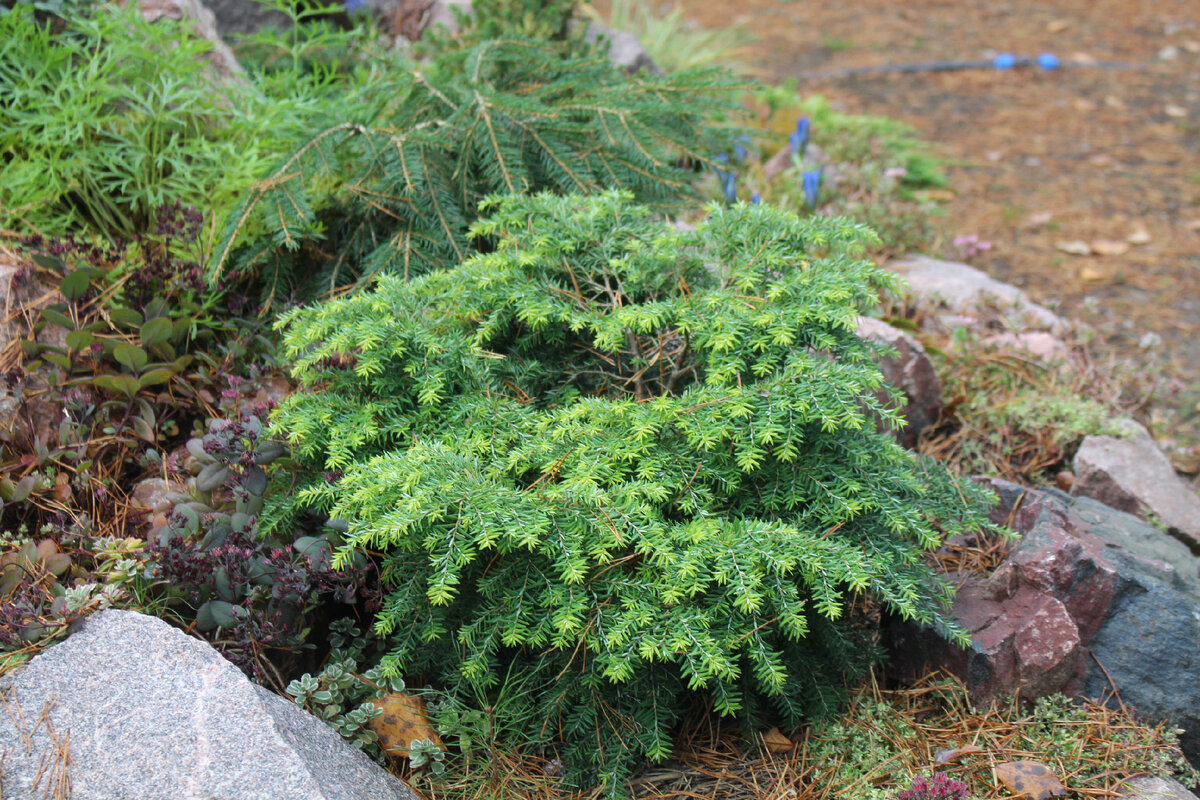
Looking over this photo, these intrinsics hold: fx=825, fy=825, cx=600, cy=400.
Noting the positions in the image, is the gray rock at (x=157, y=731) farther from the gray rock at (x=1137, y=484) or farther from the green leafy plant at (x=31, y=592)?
the gray rock at (x=1137, y=484)

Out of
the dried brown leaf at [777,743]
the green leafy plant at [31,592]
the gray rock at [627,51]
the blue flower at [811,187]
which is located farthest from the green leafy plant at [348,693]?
the gray rock at [627,51]

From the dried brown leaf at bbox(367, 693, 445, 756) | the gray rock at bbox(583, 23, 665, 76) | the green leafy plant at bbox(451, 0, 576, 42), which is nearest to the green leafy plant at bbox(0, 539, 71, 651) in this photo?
the dried brown leaf at bbox(367, 693, 445, 756)

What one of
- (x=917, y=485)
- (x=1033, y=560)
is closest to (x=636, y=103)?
(x=917, y=485)

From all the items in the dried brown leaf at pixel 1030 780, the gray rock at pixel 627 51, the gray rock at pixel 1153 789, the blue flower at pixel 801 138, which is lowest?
the gray rock at pixel 1153 789

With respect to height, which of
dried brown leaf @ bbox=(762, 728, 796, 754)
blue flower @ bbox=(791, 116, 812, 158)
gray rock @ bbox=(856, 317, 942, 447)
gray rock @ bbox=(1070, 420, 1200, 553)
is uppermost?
blue flower @ bbox=(791, 116, 812, 158)

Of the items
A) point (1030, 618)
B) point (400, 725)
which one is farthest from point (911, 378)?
point (400, 725)

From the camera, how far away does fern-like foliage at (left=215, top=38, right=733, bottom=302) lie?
275 cm

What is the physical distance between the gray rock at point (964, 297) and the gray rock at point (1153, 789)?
7.08 feet

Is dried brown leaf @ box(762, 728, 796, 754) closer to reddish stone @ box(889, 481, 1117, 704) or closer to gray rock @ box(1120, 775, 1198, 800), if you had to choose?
reddish stone @ box(889, 481, 1117, 704)

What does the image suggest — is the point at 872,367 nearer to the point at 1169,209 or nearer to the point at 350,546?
the point at 350,546

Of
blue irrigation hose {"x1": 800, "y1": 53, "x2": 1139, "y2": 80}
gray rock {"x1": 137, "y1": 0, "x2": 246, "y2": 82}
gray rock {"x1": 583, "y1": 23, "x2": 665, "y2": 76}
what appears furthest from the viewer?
blue irrigation hose {"x1": 800, "y1": 53, "x2": 1139, "y2": 80}

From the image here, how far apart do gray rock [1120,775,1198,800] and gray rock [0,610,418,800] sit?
5.32ft

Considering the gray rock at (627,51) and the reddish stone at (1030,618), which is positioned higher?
the gray rock at (627,51)

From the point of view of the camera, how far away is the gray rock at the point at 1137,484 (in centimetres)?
281
